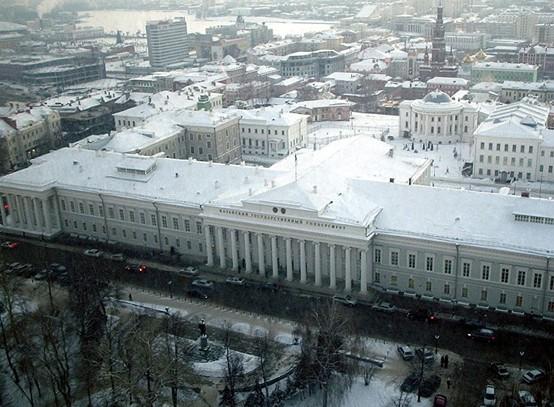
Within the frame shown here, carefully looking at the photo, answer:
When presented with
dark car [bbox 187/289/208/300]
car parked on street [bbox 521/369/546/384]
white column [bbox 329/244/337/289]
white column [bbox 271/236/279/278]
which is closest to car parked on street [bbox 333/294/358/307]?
white column [bbox 329/244/337/289]

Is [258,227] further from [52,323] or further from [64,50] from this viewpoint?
[64,50]

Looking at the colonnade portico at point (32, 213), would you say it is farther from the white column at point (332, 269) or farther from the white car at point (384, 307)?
the white car at point (384, 307)

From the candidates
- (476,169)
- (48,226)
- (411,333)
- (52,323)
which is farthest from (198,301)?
(476,169)

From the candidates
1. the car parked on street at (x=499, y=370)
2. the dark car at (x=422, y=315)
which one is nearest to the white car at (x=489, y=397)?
the car parked on street at (x=499, y=370)

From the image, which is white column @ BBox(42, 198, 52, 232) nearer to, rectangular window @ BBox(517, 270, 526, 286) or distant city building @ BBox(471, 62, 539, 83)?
rectangular window @ BBox(517, 270, 526, 286)

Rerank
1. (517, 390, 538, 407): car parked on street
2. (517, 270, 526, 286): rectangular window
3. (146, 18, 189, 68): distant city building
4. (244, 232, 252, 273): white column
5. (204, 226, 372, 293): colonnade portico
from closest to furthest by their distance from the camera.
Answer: (517, 390, 538, 407): car parked on street, (517, 270, 526, 286): rectangular window, (204, 226, 372, 293): colonnade portico, (244, 232, 252, 273): white column, (146, 18, 189, 68): distant city building

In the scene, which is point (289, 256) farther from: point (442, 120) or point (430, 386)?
point (442, 120)

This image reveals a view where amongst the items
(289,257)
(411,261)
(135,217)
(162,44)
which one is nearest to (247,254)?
(289,257)
